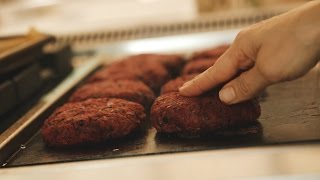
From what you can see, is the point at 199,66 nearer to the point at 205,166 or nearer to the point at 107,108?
the point at 107,108

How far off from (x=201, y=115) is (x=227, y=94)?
0.07 metres

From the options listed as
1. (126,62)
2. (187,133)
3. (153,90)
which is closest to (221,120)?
(187,133)

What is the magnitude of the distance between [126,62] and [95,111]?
60 cm

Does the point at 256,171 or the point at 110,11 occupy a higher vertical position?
the point at 110,11

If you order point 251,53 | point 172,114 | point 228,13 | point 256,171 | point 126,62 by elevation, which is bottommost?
point 256,171

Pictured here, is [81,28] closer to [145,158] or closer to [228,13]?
[228,13]

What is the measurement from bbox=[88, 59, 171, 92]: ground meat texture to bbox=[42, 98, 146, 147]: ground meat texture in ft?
1.31

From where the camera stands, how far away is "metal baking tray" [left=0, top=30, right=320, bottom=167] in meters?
0.96

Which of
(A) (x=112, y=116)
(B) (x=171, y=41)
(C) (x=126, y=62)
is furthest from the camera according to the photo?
(B) (x=171, y=41)

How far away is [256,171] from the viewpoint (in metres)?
0.84

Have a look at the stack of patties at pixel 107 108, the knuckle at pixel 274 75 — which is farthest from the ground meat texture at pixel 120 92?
the knuckle at pixel 274 75

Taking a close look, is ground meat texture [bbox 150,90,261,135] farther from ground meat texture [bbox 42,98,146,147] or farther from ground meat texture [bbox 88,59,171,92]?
ground meat texture [bbox 88,59,171,92]

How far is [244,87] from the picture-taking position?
1.00 metres

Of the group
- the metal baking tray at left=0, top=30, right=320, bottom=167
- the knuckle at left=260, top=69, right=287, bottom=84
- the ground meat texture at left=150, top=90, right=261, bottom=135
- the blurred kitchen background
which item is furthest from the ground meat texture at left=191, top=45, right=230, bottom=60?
the knuckle at left=260, top=69, right=287, bottom=84
